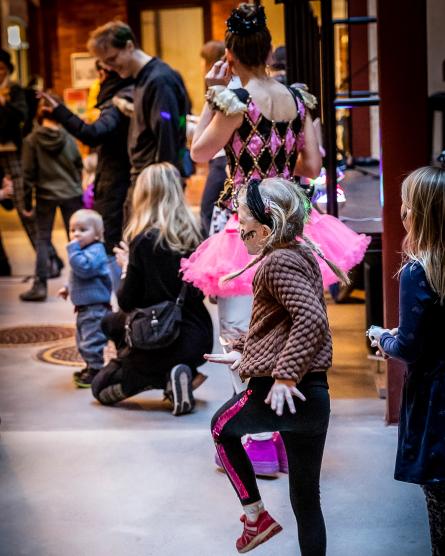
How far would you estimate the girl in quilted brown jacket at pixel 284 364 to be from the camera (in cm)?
334

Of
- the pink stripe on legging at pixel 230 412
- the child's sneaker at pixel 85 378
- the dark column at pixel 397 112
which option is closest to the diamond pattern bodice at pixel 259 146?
the dark column at pixel 397 112

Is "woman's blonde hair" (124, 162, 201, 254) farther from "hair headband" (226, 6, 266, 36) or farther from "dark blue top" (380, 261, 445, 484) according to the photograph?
"dark blue top" (380, 261, 445, 484)

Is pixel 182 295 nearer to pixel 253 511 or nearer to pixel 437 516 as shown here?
pixel 253 511

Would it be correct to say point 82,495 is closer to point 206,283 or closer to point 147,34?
point 206,283

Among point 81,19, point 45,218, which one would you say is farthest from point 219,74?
point 81,19

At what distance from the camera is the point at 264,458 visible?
186 inches

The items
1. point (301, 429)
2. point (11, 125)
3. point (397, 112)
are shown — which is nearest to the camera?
point (301, 429)

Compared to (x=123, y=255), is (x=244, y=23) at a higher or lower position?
higher

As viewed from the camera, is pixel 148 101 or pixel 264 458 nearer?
pixel 264 458

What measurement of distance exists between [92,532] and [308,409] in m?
1.25

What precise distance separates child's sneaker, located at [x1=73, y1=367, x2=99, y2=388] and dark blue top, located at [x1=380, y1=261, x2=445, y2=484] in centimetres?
343

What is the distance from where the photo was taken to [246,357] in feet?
11.6

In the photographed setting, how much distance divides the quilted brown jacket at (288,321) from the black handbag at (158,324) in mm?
2211

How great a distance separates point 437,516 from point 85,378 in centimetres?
346
